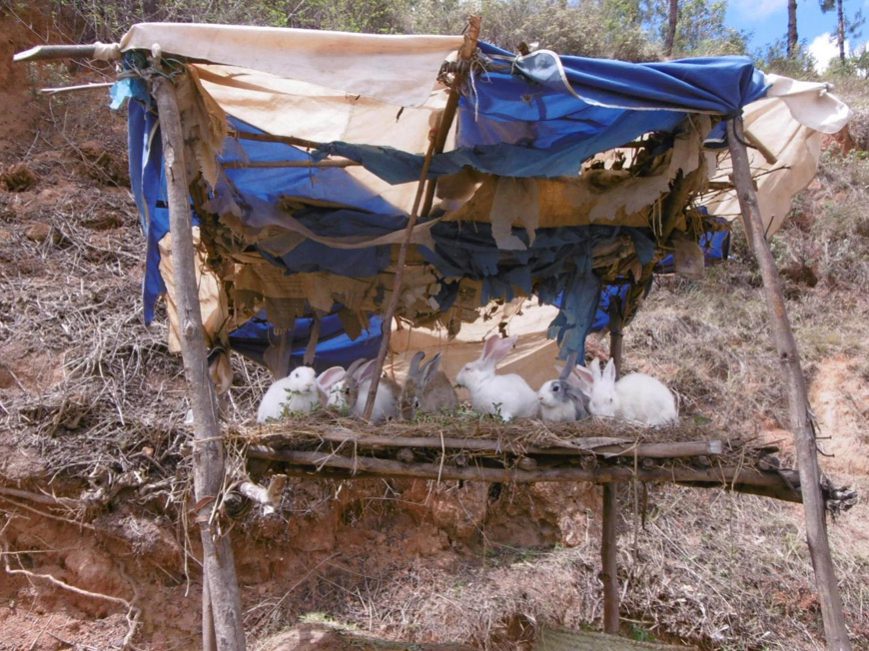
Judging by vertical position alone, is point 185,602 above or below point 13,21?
below

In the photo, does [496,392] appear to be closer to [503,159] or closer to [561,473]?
[561,473]

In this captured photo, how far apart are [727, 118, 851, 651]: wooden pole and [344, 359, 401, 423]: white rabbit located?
210 centimetres

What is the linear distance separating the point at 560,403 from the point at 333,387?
1.31 metres

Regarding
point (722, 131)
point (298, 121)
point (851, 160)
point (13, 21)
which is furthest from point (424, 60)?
point (851, 160)

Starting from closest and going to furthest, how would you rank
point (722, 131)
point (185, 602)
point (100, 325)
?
point (722, 131) → point (185, 602) → point (100, 325)

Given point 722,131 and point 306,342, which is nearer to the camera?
point 722,131

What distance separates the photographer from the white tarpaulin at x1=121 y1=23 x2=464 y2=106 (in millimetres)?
3523

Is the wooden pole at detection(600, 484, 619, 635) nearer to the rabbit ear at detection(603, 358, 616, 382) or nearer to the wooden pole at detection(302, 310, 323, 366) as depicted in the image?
the rabbit ear at detection(603, 358, 616, 382)

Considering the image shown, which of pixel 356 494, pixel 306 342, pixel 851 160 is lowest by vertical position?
pixel 356 494

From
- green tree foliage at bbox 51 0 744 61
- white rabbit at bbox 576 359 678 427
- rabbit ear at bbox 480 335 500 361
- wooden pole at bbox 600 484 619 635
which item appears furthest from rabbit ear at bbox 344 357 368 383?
green tree foliage at bbox 51 0 744 61

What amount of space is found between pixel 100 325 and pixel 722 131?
5.75m

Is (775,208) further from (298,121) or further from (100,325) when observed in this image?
(100,325)

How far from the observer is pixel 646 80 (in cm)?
376

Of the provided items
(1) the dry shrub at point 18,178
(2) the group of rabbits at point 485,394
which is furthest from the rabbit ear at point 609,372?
(1) the dry shrub at point 18,178
